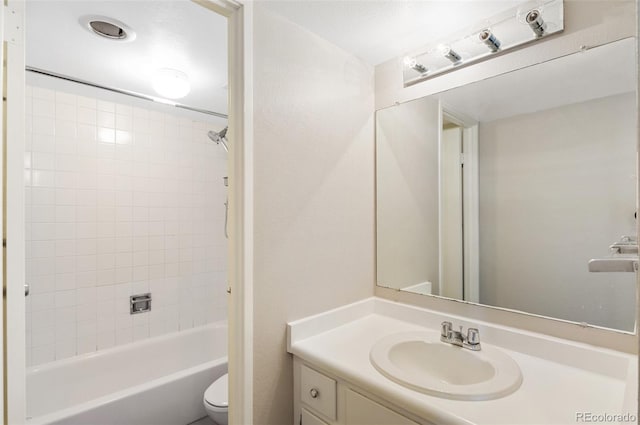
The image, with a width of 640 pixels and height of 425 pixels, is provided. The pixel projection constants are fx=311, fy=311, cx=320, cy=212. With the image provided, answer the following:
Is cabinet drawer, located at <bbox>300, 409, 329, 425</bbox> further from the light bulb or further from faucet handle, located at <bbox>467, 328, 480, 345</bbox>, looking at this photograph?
the light bulb

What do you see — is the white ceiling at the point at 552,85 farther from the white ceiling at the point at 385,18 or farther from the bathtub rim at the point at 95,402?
the bathtub rim at the point at 95,402

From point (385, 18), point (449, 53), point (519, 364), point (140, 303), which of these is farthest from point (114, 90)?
point (519, 364)

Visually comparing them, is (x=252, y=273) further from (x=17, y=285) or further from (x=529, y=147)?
(x=529, y=147)

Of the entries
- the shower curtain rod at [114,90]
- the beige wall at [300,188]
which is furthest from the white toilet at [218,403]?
the shower curtain rod at [114,90]

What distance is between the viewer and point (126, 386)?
2.17 m

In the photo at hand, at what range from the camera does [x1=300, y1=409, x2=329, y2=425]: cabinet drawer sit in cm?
114

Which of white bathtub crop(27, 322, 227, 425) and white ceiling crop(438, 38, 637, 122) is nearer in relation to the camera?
white ceiling crop(438, 38, 637, 122)

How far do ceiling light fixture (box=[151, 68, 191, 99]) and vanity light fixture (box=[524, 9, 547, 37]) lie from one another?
1645 mm

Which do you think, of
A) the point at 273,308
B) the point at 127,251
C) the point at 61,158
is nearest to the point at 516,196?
the point at 273,308

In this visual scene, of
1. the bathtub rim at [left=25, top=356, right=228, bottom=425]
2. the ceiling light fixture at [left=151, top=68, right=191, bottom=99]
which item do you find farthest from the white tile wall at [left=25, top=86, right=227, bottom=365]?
the ceiling light fixture at [left=151, top=68, right=191, bottom=99]

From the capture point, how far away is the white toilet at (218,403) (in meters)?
1.71

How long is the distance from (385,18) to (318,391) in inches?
57.6

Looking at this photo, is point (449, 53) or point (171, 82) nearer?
point (449, 53)

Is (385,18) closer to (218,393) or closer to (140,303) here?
(218,393)
